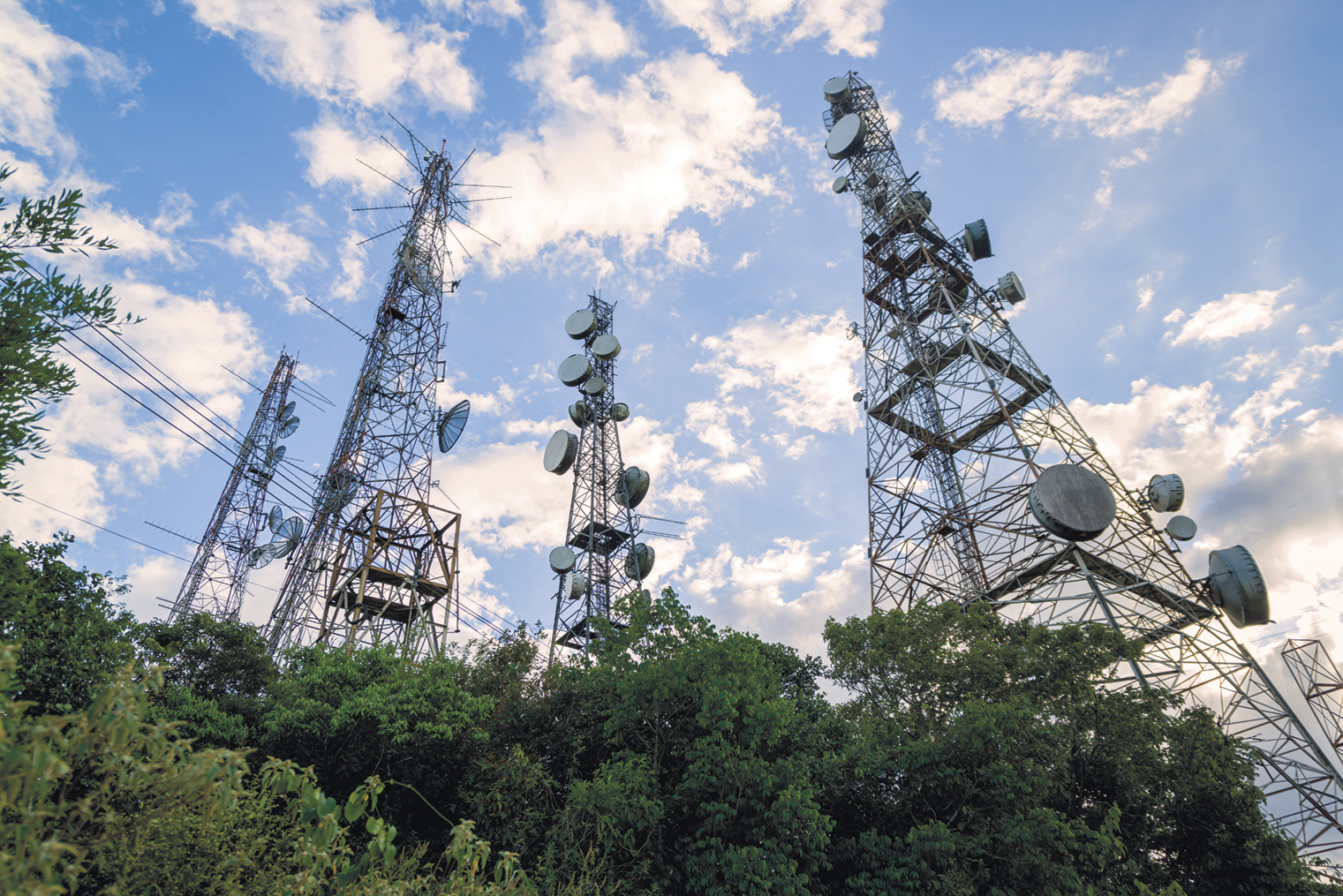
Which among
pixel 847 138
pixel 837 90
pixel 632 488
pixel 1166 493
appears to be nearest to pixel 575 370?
pixel 632 488

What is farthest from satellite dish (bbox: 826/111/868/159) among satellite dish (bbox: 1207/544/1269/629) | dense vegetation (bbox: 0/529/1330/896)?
dense vegetation (bbox: 0/529/1330/896)

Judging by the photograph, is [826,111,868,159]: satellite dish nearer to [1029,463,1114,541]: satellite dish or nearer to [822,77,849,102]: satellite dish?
[822,77,849,102]: satellite dish

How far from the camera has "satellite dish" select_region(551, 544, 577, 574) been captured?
3069 centimetres

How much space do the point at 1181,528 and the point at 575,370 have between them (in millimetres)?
26839

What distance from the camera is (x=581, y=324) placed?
117ft

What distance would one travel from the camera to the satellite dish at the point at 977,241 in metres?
30.8

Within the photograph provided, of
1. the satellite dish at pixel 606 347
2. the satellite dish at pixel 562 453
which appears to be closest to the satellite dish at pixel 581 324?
the satellite dish at pixel 606 347

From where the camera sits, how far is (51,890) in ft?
Result: 8.82

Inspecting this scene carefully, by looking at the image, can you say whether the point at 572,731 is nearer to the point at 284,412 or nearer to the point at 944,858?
the point at 944,858

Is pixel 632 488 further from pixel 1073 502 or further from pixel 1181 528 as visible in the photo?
pixel 1181 528

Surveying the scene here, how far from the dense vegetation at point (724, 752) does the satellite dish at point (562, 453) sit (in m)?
14.1

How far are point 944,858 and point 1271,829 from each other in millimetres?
8508

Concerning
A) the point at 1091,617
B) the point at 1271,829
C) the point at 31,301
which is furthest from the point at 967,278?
the point at 31,301

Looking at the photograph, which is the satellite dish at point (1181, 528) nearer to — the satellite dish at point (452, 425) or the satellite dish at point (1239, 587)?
the satellite dish at point (1239, 587)
